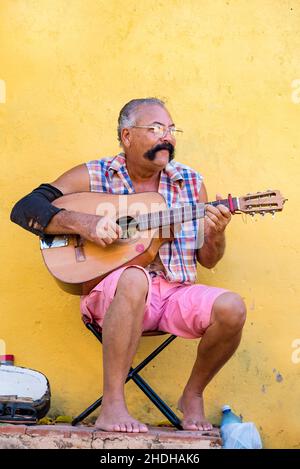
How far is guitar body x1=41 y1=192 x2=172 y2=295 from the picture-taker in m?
4.20

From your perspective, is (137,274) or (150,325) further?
(150,325)

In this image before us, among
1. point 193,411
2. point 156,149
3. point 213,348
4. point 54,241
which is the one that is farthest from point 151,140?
point 193,411

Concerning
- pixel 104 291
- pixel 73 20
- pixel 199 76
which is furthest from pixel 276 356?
pixel 73 20

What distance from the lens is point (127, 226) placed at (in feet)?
14.1

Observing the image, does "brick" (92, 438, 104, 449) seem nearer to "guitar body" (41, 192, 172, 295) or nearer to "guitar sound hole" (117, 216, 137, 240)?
"guitar body" (41, 192, 172, 295)

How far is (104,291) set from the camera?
4.09 meters

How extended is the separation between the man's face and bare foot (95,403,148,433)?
3.99ft

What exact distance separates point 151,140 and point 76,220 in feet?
1.85

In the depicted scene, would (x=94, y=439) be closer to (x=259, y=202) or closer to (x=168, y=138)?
(x=259, y=202)

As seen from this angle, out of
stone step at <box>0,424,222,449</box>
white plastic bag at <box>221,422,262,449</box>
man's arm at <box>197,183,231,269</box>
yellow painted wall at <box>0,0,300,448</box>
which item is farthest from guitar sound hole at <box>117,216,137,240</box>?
white plastic bag at <box>221,422,262,449</box>

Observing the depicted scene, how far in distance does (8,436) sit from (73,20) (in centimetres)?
227

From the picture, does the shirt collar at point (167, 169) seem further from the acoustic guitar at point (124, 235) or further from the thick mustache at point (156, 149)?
the acoustic guitar at point (124, 235)
